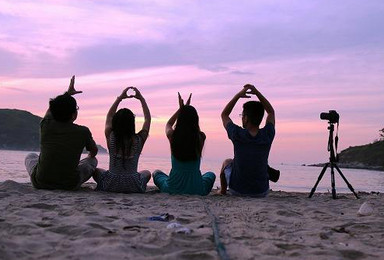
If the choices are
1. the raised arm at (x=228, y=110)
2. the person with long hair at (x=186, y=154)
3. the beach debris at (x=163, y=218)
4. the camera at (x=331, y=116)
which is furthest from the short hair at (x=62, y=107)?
the camera at (x=331, y=116)

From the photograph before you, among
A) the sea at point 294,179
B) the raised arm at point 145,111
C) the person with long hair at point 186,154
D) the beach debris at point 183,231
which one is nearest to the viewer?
the beach debris at point 183,231

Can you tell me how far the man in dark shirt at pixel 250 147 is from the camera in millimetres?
5730

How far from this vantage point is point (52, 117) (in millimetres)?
5699

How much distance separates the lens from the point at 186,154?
18.7ft

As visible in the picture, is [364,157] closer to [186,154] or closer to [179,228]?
[186,154]

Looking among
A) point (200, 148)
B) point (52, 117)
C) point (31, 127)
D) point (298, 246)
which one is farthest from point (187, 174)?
point (31, 127)

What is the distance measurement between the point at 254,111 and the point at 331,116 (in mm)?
1234

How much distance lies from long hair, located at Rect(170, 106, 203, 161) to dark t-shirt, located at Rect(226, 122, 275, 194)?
46 centimetres

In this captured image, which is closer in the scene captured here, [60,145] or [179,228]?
[179,228]

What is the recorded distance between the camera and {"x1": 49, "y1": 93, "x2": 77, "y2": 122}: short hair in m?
5.58

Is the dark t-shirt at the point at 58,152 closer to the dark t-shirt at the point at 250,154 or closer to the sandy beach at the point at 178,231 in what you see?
the sandy beach at the point at 178,231

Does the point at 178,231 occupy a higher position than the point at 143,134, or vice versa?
the point at 143,134

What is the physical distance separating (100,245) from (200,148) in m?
3.26

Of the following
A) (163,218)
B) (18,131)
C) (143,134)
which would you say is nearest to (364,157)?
(18,131)
